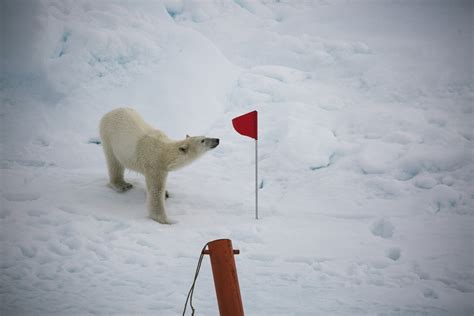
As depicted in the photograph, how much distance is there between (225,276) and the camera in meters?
2.02

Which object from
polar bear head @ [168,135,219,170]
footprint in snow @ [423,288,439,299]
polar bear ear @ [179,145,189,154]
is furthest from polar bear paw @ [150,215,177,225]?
footprint in snow @ [423,288,439,299]

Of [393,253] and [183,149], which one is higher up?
[183,149]

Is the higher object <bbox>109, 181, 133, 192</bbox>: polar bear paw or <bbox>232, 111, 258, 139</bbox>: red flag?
<bbox>232, 111, 258, 139</bbox>: red flag

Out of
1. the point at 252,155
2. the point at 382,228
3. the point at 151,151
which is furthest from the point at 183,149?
the point at 382,228

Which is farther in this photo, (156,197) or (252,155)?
(252,155)

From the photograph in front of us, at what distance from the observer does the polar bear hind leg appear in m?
4.12

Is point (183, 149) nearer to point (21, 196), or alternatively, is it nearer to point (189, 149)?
point (189, 149)

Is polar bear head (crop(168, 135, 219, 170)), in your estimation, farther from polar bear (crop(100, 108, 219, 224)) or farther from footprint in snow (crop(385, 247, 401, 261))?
footprint in snow (crop(385, 247, 401, 261))

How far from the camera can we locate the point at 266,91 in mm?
6594

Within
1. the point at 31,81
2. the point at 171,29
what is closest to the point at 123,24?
the point at 171,29

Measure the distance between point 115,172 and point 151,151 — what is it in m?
0.64

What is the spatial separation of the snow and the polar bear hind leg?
12 cm

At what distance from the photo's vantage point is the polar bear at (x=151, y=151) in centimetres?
369

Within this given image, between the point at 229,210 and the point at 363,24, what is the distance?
5476mm
